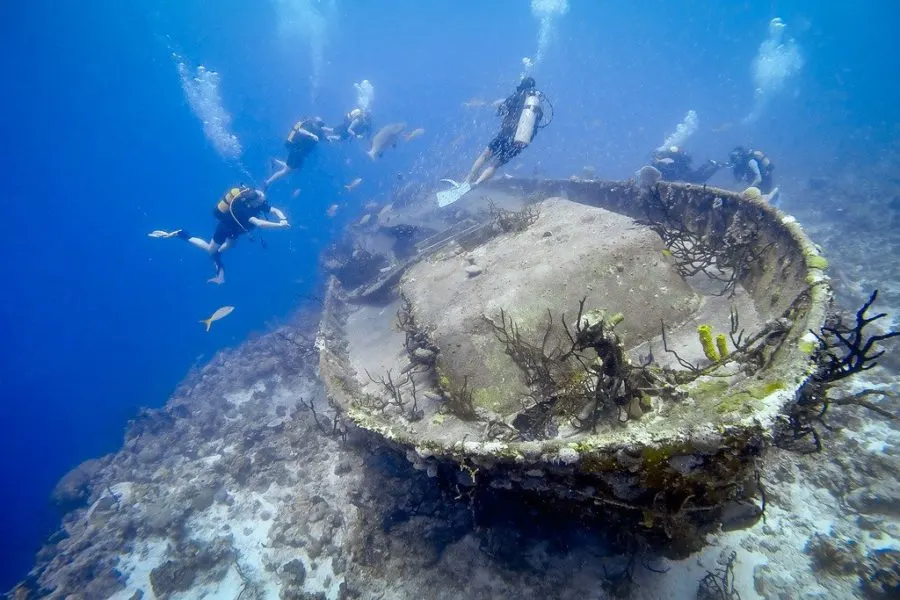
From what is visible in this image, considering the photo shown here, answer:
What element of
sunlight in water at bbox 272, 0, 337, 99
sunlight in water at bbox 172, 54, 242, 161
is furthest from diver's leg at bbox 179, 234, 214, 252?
sunlight in water at bbox 272, 0, 337, 99

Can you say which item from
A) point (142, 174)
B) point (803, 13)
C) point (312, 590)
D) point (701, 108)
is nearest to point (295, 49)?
point (142, 174)

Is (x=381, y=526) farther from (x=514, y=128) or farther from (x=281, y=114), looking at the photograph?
(x=281, y=114)

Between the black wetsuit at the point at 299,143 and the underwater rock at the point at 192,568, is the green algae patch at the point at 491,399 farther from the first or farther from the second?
the black wetsuit at the point at 299,143

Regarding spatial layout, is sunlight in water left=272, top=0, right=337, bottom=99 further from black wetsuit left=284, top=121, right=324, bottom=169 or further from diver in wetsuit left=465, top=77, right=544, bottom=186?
diver in wetsuit left=465, top=77, right=544, bottom=186

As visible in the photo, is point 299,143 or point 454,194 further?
point 299,143

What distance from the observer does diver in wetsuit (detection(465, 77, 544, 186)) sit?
34.2 ft

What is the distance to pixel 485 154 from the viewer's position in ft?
38.2

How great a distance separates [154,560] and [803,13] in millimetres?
182077

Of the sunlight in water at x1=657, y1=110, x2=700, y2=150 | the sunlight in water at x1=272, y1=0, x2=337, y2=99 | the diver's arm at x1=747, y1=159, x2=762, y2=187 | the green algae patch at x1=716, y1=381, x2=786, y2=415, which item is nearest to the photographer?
the green algae patch at x1=716, y1=381, x2=786, y2=415

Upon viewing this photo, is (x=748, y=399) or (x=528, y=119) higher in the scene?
(x=528, y=119)

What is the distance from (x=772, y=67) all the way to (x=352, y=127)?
139 metres

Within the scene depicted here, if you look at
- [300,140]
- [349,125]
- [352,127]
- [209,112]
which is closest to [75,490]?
[300,140]

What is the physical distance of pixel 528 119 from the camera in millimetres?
10484

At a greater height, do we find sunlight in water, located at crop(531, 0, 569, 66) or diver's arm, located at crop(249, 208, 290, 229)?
sunlight in water, located at crop(531, 0, 569, 66)
